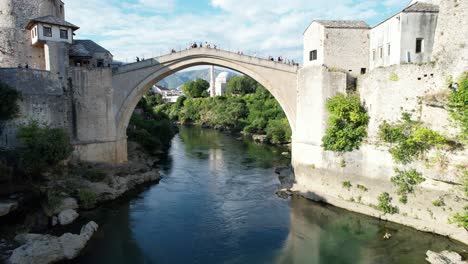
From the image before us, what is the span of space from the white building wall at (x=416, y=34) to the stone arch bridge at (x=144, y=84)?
5.02 metres

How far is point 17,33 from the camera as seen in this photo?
50.3 feet

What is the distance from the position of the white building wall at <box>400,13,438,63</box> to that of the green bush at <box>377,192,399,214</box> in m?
4.77

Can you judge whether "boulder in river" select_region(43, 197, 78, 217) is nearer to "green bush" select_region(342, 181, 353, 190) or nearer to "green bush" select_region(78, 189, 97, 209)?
"green bush" select_region(78, 189, 97, 209)

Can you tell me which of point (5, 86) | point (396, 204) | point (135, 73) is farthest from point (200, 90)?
point (396, 204)

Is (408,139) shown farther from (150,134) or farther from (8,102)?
(150,134)

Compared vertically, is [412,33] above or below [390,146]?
above

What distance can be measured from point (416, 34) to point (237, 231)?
9.10 meters

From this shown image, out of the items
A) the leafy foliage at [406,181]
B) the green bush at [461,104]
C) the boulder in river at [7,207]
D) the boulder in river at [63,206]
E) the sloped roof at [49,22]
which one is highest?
the sloped roof at [49,22]

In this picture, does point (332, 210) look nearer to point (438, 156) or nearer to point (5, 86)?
point (438, 156)

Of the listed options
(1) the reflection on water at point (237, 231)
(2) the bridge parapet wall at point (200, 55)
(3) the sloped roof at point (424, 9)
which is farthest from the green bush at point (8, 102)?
(3) the sloped roof at point (424, 9)

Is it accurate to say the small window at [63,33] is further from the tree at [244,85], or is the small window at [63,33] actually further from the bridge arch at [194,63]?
the tree at [244,85]

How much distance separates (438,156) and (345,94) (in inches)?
158

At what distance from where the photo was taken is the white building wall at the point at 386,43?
38.0 ft

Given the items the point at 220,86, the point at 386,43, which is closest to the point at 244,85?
the point at 220,86
